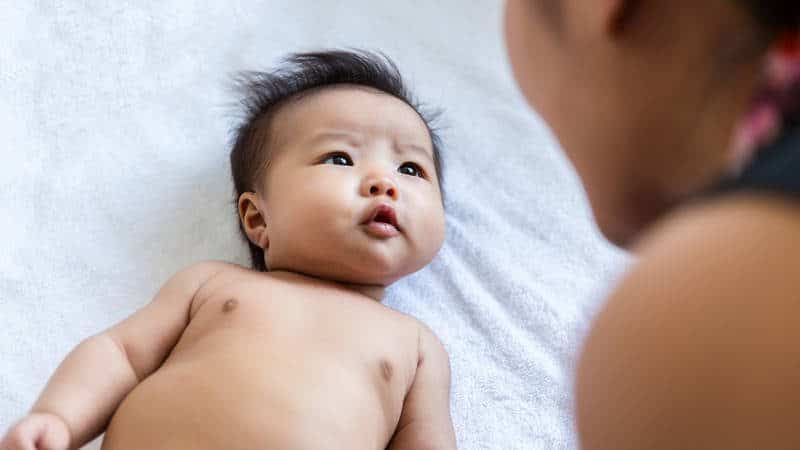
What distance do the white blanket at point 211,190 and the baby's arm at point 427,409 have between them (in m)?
0.08

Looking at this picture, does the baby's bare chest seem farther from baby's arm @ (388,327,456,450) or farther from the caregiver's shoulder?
the caregiver's shoulder

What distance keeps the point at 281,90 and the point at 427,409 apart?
0.49 m

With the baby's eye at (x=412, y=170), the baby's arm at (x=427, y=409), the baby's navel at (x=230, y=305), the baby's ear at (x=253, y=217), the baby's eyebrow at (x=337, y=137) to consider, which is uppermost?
the baby's eyebrow at (x=337, y=137)

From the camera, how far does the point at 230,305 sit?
1.04 m

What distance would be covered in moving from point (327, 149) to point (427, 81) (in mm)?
412

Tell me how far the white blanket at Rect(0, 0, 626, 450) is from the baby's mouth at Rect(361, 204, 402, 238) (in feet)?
0.59

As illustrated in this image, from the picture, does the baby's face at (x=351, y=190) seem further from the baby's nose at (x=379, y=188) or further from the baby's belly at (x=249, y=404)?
the baby's belly at (x=249, y=404)

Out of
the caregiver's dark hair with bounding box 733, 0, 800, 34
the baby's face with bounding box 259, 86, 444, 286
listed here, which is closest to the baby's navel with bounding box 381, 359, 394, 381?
the baby's face with bounding box 259, 86, 444, 286

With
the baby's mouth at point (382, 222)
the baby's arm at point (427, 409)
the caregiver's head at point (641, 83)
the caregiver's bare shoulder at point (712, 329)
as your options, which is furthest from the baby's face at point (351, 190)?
the caregiver's bare shoulder at point (712, 329)

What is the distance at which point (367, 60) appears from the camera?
137 centimetres

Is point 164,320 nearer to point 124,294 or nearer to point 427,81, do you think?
point 124,294

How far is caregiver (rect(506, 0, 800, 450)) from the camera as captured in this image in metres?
0.56

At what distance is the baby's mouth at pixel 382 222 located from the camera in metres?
1.08

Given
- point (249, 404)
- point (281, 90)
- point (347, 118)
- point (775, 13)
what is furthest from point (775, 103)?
point (281, 90)
